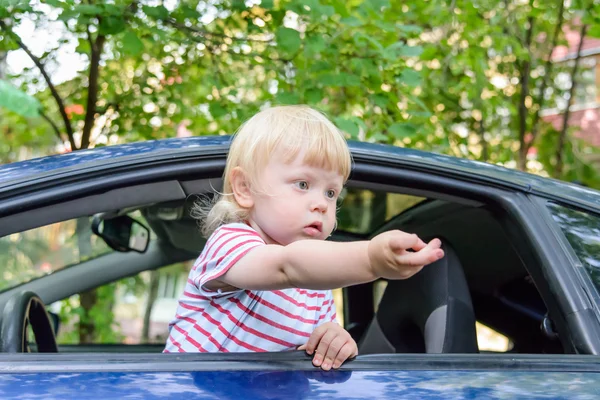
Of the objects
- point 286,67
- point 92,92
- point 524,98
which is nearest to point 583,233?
point 286,67

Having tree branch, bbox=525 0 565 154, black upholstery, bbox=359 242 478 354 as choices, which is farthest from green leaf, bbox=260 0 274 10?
tree branch, bbox=525 0 565 154

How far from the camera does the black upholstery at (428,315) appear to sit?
1846 mm

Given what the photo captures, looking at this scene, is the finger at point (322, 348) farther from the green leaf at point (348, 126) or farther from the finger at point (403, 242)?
the green leaf at point (348, 126)

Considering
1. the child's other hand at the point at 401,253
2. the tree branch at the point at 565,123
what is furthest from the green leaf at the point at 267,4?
the tree branch at the point at 565,123

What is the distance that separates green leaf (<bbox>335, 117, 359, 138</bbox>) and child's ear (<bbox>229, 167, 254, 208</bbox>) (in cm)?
170

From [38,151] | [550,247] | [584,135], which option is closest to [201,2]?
[550,247]

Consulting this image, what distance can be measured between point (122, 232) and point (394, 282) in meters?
0.88

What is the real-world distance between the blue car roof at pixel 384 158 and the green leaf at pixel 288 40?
1589mm

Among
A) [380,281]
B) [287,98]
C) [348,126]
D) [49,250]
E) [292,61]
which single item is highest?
[292,61]

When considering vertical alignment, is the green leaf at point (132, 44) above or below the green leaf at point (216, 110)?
above

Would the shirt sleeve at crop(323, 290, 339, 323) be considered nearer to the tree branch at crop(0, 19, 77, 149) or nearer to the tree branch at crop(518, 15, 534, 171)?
the tree branch at crop(0, 19, 77, 149)

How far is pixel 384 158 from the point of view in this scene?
1774 millimetres

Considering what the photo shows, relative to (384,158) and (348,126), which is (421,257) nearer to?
(384,158)

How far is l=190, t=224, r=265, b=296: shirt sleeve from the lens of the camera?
1.39 m
